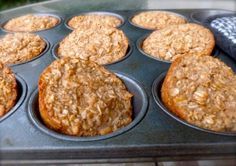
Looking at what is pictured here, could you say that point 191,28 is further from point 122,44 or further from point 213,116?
point 213,116

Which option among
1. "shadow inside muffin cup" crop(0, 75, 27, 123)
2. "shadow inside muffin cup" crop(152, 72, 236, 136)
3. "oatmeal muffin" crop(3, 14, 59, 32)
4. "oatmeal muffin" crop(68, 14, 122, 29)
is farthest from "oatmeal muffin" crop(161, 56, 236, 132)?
"oatmeal muffin" crop(3, 14, 59, 32)

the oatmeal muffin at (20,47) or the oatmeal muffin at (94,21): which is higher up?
the oatmeal muffin at (20,47)

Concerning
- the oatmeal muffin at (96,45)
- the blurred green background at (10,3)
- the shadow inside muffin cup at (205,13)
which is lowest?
the shadow inside muffin cup at (205,13)

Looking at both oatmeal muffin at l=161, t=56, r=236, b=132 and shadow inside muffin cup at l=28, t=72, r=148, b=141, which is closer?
shadow inside muffin cup at l=28, t=72, r=148, b=141

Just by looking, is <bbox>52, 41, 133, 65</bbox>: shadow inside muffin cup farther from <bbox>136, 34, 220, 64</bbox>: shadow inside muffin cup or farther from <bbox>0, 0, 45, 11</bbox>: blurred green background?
<bbox>0, 0, 45, 11</bbox>: blurred green background

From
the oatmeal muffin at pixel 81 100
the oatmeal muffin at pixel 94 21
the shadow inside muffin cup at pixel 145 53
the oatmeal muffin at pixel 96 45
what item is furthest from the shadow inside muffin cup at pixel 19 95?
the oatmeal muffin at pixel 94 21

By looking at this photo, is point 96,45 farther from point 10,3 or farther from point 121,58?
point 10,3

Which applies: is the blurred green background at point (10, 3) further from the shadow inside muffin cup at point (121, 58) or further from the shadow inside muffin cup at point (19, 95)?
the shadow inside muffin cup at point (19, 95)
